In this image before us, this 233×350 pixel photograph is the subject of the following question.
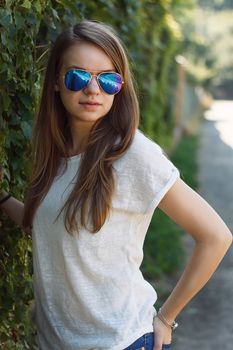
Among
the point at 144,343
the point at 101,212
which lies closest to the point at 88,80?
the point at 101,212

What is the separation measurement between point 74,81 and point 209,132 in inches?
777

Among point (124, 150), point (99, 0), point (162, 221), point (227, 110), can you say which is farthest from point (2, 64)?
point (227, 110)

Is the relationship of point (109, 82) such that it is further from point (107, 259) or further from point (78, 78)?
point (107, 259)

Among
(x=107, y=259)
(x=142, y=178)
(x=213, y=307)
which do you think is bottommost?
(x=213, y=307)

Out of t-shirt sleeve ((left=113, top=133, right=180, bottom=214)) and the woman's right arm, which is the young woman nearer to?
t-shirt sleeve ((left=113, top=133, right=180, bottom=214))

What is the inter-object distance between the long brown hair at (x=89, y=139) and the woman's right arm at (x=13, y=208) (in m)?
0.14

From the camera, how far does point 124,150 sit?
2219mm

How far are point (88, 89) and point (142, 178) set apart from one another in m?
0.32

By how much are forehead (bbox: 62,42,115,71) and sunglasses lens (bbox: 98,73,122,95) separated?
0.08ft

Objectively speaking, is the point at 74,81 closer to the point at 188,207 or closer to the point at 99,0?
the point at 188,207

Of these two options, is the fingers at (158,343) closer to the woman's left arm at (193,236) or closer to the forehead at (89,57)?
the woman's left arm at (193,236)

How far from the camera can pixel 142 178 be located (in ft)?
7.23

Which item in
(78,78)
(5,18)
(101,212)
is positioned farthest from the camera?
(5,18)

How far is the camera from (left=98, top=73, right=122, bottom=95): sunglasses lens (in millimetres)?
2281
